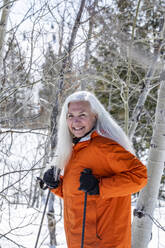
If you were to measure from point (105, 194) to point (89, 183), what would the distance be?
13cm

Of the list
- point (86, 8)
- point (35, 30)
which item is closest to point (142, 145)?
point (86, 8)

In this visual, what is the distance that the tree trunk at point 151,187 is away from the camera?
236cm

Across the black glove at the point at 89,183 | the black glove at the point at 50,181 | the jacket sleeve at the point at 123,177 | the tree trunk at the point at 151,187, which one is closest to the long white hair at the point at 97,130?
the black glove at the point at 50,181

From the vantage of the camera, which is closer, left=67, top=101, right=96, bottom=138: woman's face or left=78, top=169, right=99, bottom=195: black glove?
left=78, top=169, right=99, bottom=195: black glove

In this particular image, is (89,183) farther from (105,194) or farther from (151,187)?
(151,187)

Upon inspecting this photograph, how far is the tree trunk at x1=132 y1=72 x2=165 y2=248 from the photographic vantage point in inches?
92.8

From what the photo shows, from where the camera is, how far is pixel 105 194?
1622mm

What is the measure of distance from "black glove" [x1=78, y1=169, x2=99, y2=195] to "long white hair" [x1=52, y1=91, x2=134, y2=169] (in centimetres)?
34

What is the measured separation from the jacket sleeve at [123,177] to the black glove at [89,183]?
0.04 meters

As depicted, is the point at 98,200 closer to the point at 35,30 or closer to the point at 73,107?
the point at 73,107

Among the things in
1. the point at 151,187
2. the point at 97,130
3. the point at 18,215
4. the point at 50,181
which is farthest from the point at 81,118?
the point at 18,215

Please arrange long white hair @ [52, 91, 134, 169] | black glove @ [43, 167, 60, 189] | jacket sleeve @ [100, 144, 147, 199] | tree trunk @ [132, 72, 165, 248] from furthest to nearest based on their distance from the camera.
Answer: tree trunk @ [132, 72, 165, 248]
black glove @ [43, 167, 60, 189]
long white hair @ [52, 91, 134, 169]
jacket sleeve @ [100, 144, 147, 199]

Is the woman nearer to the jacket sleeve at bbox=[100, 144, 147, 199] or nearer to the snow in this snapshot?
the jacket sleeve at bbox=[100, 144, 147, 199]

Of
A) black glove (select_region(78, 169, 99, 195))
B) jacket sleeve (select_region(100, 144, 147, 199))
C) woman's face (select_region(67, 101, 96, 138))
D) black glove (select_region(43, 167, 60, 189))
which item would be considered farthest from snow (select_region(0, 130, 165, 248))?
jacket sleeve (select_region(100, 144, 147, 199))
